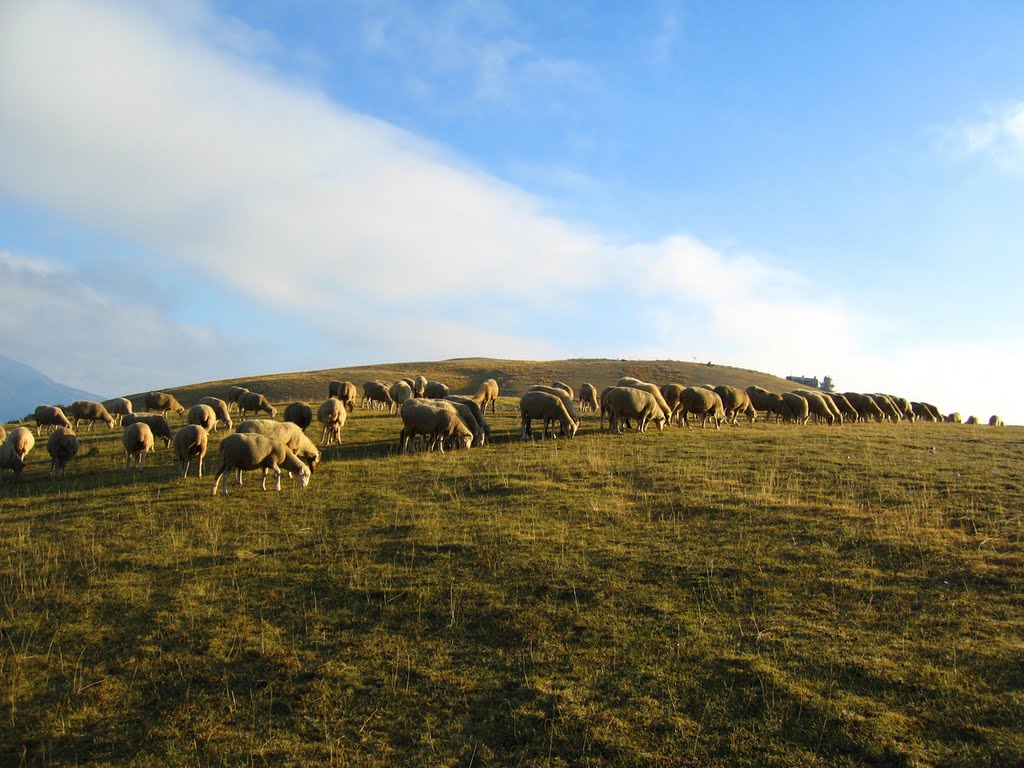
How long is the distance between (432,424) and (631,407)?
820 cm

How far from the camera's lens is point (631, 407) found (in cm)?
2414

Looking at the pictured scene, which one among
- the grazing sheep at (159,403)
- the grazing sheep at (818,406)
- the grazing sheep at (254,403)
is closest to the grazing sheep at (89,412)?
the grazing sheep at (159,403)

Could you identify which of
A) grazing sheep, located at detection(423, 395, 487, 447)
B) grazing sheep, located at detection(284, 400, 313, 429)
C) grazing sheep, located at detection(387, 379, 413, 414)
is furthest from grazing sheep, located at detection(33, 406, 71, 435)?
grazing sheep, located at detection(423, 395, 487, 447)

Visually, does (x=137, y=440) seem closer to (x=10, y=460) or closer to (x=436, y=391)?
(x=10, y=460)

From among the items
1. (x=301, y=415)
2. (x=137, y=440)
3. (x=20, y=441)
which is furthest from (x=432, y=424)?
(x=20, y=441)

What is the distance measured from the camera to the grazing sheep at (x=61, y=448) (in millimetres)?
18656

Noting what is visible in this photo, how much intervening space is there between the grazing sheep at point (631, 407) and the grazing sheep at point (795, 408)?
12378 mm

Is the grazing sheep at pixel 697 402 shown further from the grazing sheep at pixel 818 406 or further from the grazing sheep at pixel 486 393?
the grazing sheep at pixel 818 406

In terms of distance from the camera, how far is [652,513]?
1280 cm

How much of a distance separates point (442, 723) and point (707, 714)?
2.87 m

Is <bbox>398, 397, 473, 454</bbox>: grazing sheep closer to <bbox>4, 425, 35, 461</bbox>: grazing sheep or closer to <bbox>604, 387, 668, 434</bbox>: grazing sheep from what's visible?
<bbox>604, 387, 668, 434</bbox>: grazing sheep

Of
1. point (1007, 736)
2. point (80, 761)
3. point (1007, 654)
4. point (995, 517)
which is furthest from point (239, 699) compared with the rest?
point (995, 517)

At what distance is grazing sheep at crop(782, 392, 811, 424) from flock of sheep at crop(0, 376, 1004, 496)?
5 centimetres

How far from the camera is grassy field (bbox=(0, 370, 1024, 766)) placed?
255 inches
